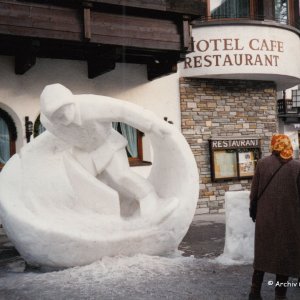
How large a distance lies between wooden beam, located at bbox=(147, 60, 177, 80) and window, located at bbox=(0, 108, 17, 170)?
9.58 feet

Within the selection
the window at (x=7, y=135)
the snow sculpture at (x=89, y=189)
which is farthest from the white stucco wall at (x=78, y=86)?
the snow sculpture at (x=89, y=189)

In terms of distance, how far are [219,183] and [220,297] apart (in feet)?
22.6

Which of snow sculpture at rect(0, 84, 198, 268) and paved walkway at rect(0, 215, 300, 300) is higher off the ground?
snow sculpture at rect(0, 84, 198, 268)

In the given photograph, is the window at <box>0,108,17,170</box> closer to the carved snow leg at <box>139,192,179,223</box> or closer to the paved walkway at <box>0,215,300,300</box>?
the paved walkway at <box>0,215,300,300</box>

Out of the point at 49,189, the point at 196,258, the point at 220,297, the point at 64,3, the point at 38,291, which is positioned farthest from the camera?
the point at 64,3

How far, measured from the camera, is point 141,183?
558 centimetres

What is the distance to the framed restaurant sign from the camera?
10680 millimetres

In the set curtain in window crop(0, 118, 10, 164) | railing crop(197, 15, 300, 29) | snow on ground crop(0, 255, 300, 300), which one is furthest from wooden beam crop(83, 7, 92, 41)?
snow on ground crop(0, 255, 300, 300)

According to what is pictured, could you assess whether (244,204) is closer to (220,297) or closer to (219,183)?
(220,297)

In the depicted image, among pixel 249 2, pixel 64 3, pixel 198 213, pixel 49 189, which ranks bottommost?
pixel 198 213

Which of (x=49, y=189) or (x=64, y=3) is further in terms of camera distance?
(x=64, y=3)

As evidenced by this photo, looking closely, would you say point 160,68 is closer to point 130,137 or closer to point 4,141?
point 130,137

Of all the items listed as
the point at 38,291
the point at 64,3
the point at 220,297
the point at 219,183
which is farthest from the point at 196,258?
the point at 219,183

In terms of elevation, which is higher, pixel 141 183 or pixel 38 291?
pixel 141 183
